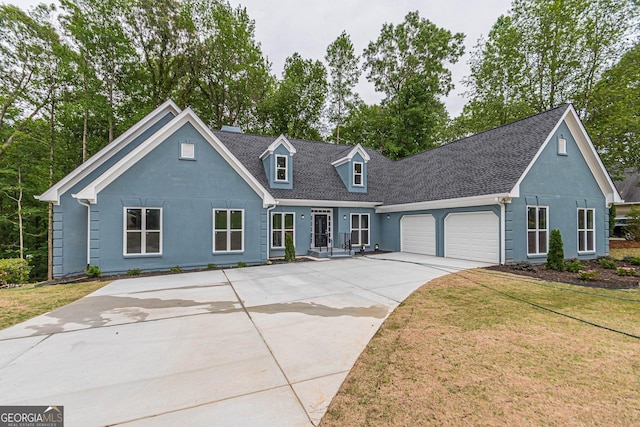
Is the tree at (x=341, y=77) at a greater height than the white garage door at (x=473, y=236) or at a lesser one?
greater

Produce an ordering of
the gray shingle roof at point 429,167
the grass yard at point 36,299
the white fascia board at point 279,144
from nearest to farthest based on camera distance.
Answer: the grass yard at point 36,299 < the gray shingle roof at point 429,167 < the white fascia board at point 279,144

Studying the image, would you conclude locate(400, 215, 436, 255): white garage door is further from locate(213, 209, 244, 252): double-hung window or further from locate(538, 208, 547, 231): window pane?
locate(213, 209, 244, 252): double-hung window

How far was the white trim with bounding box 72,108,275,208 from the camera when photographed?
9.09 meters

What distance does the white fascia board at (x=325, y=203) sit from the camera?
13492 mm

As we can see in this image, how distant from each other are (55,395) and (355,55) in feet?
103

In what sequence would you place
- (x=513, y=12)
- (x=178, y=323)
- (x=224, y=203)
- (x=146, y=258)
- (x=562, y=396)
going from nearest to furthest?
(x=562, y=396)
(x=178, y=323)
(x=146, y=258)
(x=224, y=203)
(x=513, y=12)

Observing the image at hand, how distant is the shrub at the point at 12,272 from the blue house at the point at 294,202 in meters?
1.58

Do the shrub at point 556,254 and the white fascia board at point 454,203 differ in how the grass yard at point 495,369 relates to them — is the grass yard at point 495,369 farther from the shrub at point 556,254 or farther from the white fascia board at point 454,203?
the white fascia board at point 454,203

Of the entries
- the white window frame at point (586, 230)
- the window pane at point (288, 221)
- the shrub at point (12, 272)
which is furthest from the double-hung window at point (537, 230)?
the shrub at point (12, 272)

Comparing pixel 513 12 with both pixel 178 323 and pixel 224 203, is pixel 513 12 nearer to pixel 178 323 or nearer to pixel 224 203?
pixel 224 203

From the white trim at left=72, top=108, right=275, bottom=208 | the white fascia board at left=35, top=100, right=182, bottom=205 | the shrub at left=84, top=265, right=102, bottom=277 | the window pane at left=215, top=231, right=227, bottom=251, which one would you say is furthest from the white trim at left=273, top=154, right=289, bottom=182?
the shrub at left=84, top=265, right=102, bottom=277

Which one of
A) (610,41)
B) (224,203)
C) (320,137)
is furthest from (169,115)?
(610,41)

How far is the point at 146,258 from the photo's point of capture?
9906mm

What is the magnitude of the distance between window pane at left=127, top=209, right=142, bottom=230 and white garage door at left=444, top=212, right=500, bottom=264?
12.8 metres
